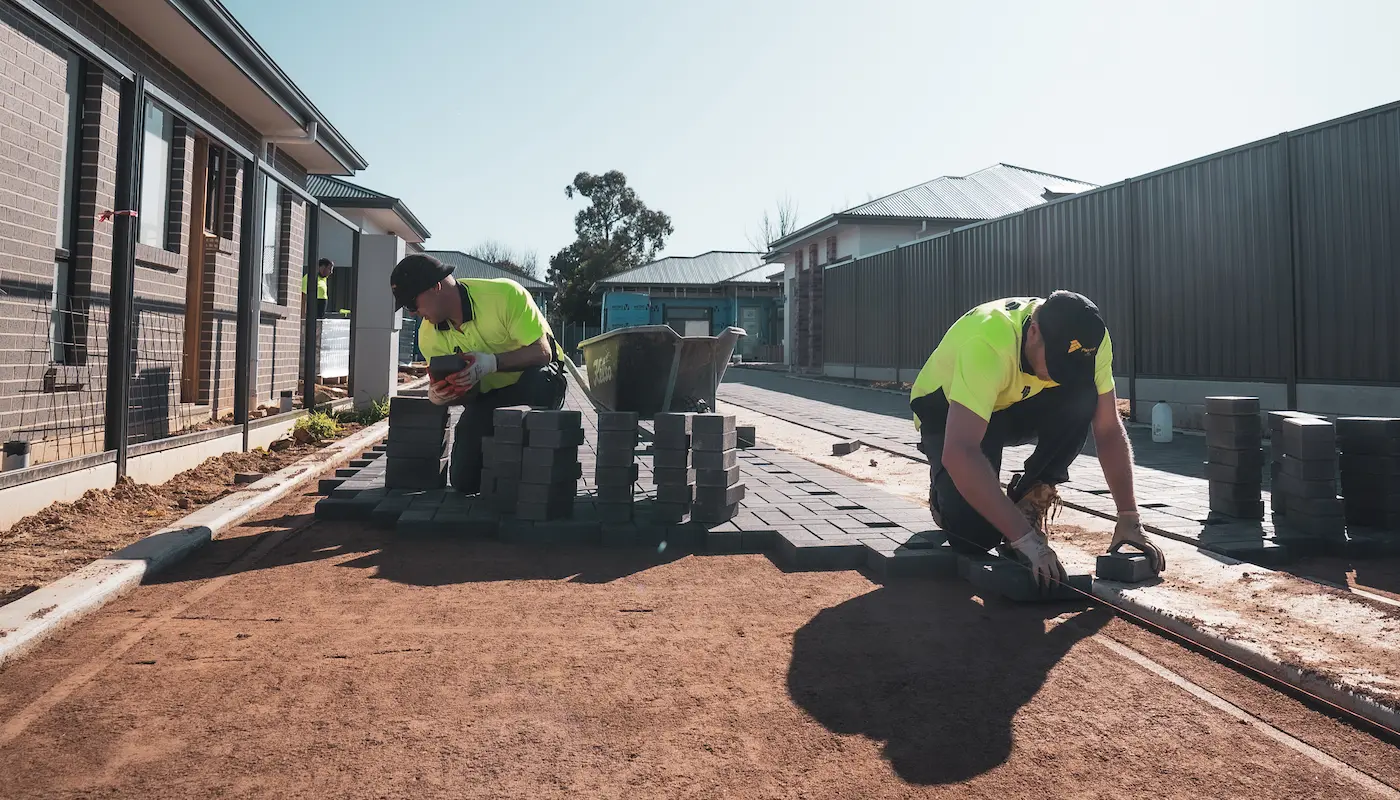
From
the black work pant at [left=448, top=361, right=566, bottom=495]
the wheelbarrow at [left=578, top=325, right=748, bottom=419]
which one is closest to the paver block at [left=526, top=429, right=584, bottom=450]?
the black work pant at [left=448, top=361, right=566, bottom=495]

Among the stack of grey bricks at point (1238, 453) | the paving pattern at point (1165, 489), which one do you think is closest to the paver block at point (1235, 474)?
the stack of grey bricks at point (1238, 453)

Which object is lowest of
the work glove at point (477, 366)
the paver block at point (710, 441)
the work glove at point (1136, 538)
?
the work glove at point (1136, 538)

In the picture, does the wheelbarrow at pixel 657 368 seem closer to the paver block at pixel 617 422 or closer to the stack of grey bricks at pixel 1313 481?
the paver block at pixel 617 422

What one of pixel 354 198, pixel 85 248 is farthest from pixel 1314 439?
pixel 354 198

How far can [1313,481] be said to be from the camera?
13.2 feet

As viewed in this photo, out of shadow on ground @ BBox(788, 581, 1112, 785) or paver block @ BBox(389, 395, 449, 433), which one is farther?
paver block @ BBox(389, 395, 449, 433)

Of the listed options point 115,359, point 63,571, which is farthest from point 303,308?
point 63,571

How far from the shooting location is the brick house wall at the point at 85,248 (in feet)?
16.6

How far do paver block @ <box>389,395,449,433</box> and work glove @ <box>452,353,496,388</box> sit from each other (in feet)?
1.41

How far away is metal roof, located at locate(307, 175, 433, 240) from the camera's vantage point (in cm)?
1648

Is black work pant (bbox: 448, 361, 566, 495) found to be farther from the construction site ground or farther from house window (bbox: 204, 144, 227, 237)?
house window (bbox: 204, 144, 227, 237)

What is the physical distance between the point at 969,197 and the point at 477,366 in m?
24.3

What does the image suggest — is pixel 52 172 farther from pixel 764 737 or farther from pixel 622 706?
pixel 764 737

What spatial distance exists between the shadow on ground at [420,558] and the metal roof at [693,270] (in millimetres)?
34558
